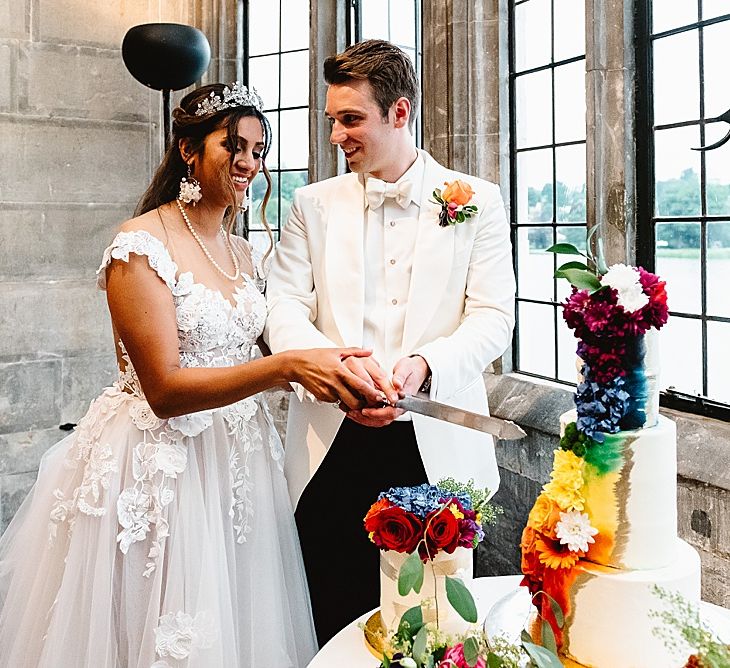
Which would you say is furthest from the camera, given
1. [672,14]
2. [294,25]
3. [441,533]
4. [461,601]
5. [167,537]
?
[294,25]

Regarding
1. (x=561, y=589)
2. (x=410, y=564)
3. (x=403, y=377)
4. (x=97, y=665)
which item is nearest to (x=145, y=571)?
(x=97, y=665)

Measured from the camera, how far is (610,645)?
1.17 metres

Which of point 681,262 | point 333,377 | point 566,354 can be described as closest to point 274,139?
point 566,354

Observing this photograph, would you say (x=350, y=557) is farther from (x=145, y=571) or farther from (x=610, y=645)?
(x=610, y=645)

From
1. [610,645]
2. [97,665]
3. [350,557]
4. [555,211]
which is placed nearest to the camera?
[610,645]

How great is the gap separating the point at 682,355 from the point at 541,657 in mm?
2061

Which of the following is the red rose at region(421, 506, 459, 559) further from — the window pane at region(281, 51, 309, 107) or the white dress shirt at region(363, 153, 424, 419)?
the window pane at region(281, 51, 309, 107)

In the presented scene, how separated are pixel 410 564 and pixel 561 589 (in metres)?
0.22

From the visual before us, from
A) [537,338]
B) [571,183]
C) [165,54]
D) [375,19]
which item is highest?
[375,19]

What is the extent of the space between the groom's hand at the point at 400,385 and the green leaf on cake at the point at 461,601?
69cm

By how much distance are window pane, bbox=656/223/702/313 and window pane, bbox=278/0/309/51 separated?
8.03ft

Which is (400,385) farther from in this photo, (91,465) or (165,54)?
(165,54)

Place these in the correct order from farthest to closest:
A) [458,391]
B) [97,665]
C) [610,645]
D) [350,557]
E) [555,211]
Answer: [555,211], [350,557], [458,391], [97,665], [610,645]

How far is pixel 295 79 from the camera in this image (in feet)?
14.9
